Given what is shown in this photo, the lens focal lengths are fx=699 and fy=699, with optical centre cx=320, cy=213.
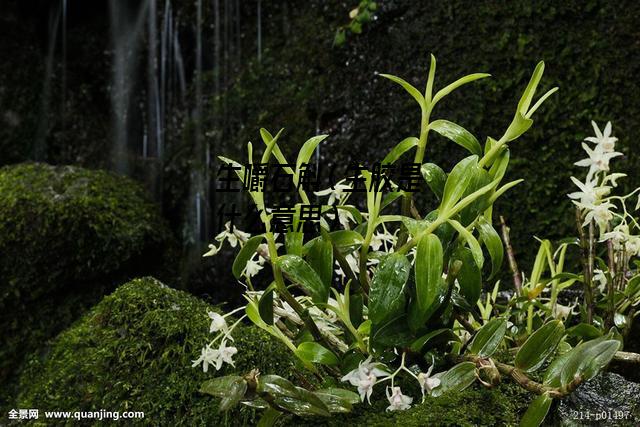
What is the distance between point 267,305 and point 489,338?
38 centimetres

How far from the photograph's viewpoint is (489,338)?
118cm

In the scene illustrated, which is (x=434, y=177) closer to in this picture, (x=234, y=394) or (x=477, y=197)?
(x=477, y=197)

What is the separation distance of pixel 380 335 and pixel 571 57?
6.16 feet

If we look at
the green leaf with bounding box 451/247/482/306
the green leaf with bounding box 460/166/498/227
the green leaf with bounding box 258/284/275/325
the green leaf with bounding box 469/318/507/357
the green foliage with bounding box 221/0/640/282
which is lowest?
the green leaf with bounding box 469/318/507/357

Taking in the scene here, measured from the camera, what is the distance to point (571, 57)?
264 centimetres

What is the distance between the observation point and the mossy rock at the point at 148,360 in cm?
147

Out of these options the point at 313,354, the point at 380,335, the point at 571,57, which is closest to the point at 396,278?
the point at 380,335

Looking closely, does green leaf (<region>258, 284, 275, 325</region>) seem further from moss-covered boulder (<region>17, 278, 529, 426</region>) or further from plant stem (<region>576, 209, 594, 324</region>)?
plant stem (<region>576, 209, 594, 324</region>)

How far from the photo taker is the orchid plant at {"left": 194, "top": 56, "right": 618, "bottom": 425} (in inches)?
43.1

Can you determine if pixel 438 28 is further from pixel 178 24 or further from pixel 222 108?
pixel 178 24

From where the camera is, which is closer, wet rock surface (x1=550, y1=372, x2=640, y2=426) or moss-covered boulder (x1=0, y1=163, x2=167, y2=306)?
wet rock surface (x1=550, y1=372, x2=640, y2=426)

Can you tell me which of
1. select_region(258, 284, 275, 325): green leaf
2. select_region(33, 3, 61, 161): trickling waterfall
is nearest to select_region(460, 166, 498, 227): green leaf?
select_region(258, 284, 275, 325): green leaf

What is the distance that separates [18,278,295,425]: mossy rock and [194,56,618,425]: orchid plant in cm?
21

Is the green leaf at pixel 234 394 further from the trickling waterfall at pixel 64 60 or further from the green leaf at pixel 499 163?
the trickling waterfall at pixel 64 60
